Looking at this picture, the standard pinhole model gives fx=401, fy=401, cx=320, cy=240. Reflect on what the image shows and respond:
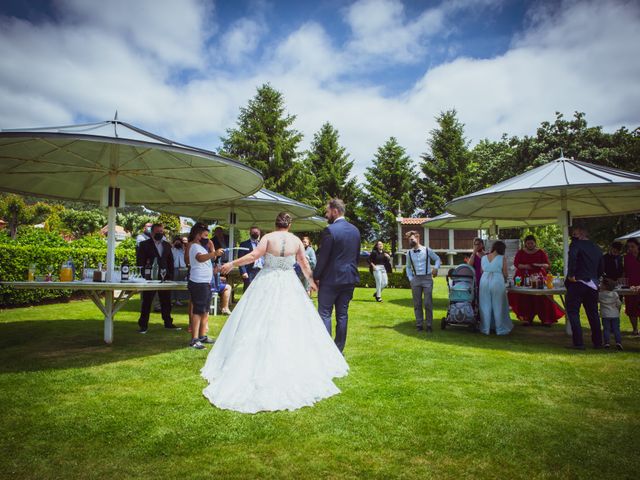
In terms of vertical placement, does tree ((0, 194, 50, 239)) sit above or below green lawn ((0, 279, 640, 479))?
above

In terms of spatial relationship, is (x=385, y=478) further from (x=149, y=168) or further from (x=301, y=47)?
(x=301, y=47)

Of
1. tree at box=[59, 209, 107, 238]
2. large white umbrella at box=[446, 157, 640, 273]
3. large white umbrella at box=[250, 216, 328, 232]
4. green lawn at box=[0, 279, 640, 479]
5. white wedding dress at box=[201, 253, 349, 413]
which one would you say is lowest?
green lawn at box=[0, 279, 640, 479]

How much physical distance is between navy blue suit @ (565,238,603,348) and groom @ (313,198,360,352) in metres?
4.04

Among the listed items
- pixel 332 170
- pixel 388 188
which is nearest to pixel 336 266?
pixel 332 170

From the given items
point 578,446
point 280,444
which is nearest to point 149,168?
point 280,444

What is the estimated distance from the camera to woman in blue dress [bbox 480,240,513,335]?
8.38m

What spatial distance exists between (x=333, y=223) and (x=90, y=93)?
11068 millimetres

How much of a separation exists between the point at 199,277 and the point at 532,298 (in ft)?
27.4

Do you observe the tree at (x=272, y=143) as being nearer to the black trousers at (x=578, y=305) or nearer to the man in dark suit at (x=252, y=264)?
the man in dark suit at (x=252, y=264)

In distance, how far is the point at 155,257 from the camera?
8.26 m

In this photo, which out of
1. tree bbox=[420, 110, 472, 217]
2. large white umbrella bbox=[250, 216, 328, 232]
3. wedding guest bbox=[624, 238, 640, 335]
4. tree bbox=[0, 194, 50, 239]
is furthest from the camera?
tree bbox=[0, 194, 50, 239]

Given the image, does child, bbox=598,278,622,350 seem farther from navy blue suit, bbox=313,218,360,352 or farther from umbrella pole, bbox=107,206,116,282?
umbrella pole, bbox=107,206,116,282

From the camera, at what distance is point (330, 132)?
39.3m

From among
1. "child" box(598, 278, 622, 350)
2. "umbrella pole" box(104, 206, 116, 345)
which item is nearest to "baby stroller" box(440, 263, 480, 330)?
"child" box(598, 278, 622, 350)
